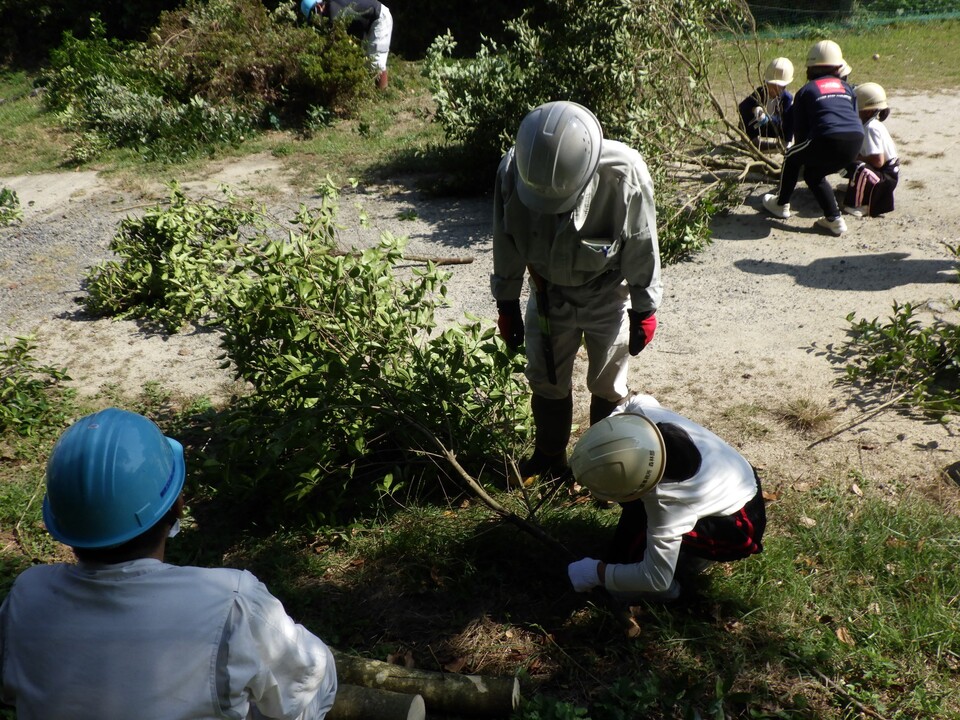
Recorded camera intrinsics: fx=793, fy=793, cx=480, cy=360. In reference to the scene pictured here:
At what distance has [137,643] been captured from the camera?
163 cm

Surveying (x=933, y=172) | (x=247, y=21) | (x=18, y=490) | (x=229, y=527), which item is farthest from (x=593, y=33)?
(x=247, y=21)

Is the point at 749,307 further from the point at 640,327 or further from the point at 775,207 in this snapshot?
the point at 640,327

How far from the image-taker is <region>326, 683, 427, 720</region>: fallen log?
258 cm

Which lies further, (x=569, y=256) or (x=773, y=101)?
(x=773, y=101)

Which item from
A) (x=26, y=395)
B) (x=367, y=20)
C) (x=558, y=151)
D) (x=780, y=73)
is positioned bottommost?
(x=26, y=395)

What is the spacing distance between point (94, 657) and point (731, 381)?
13.1ft

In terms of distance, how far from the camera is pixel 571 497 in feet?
13.0

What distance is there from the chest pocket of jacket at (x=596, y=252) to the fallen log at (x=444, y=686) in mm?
1715

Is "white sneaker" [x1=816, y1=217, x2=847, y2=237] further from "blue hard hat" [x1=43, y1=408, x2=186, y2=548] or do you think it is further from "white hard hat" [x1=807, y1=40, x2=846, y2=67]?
"blue hard hat" [x1=43, y1=408, x2=186, y2=548]

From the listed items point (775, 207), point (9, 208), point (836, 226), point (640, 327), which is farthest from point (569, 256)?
point (9, 208)

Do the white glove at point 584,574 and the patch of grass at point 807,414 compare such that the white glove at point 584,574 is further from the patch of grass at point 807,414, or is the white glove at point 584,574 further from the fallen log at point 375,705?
the patch of grass at point 807,414

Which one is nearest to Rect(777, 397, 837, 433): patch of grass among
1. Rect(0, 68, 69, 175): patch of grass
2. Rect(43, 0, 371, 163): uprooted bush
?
Rect(43, 0, 371, 163): uprooted bush

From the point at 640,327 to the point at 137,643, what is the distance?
102 inches

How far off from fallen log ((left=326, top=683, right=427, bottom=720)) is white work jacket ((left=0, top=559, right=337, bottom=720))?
0.91 meters
